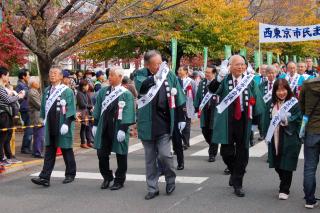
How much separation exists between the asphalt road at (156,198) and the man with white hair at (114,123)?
0.36m

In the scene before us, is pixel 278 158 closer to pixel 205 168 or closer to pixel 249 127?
pixel 249 127

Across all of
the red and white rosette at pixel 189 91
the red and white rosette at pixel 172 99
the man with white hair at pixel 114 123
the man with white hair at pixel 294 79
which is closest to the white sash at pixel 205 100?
the red and white rosette at pixel 189 91

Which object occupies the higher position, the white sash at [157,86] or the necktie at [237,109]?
the white sash at [157,86]

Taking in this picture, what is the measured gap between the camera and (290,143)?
252 inches

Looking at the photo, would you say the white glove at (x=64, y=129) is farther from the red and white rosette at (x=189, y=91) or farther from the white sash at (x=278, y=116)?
the red and white rosette at (x=189, y=91)

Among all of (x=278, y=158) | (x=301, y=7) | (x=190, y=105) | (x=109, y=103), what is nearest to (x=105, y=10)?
(x=190, y=105)

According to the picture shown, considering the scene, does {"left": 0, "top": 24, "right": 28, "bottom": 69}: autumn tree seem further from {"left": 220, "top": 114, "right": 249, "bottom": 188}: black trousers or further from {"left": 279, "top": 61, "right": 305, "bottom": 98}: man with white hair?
{"left": 220, "top": 114, "right": 249, "bottom": 188}: black trousers

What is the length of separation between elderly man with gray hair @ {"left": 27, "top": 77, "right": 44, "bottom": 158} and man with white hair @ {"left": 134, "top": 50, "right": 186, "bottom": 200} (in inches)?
155

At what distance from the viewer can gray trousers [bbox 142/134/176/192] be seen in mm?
6695

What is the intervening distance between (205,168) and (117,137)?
2.25 metres

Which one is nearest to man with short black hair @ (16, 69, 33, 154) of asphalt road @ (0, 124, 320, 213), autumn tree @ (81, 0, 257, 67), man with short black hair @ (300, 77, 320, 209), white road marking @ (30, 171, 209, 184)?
asphalt road @ (0, 124, 320, 213)

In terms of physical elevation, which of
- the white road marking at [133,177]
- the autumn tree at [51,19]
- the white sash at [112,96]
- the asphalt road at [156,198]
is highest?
the autumn tree at [51,19]

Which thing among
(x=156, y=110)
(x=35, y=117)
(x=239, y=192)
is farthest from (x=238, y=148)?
(x=35, y=117)

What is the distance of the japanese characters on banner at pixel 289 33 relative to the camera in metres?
13.6
